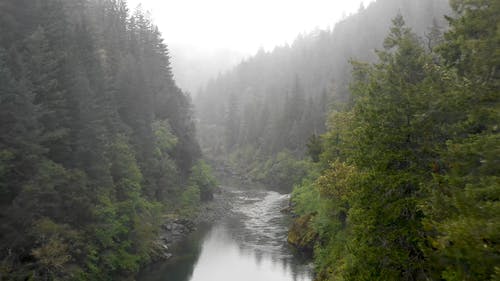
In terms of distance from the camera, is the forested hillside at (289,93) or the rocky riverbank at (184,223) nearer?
the rocky riverbank at (184,223)

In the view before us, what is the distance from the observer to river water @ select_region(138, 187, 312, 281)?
124 ft

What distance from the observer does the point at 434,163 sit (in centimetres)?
1748

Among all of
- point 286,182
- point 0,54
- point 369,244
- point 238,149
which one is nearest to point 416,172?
point 369,244

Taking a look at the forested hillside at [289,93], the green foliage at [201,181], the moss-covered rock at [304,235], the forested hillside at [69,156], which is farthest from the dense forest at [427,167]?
the forested hillside at [289,93]

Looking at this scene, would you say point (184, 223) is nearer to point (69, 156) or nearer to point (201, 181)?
point (201, 181)

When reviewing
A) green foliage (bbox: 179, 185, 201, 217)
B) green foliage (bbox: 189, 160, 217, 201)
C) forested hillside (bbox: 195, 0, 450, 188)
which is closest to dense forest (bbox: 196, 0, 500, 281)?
green foliage (bbox: 179, 185, 201, 217)

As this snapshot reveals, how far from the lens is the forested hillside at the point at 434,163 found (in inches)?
484

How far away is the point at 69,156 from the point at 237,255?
1979cm

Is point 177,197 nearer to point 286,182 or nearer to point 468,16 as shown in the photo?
point 286,182

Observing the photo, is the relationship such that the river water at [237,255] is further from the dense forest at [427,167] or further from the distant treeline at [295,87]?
the distant treeline at [295,87]

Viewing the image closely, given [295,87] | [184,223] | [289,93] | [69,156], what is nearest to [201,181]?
[184,223]

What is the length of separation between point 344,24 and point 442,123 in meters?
160

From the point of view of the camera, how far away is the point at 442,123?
18.2 m

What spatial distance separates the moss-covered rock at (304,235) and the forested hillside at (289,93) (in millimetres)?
40012
